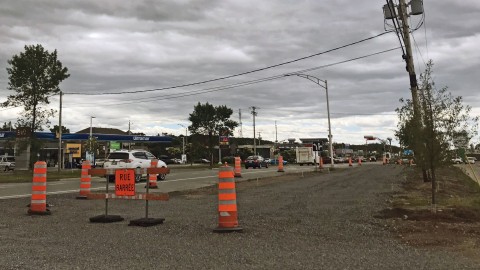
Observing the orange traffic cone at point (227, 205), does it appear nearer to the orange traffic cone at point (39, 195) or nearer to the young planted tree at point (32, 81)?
the orange traffic cone at point (39, 195)

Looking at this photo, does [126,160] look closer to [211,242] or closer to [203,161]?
[211,242]

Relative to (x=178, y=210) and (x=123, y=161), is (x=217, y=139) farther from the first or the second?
(x=178, y=210)

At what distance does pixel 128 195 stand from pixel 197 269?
4.72m

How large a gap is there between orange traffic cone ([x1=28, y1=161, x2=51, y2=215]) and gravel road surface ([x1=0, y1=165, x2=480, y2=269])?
0.93 ft

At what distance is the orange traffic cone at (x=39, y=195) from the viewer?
11538 millimetres

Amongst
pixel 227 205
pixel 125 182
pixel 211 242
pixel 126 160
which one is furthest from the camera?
pixel 126 160

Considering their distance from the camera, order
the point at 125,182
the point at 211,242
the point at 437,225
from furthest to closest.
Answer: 1. the point at 125,182
2. the point at 437,225
3. the point at 211,242

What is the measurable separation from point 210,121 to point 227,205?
3279 inches

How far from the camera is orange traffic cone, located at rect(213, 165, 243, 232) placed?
8.66m

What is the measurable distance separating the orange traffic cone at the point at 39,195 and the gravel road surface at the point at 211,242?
283mm

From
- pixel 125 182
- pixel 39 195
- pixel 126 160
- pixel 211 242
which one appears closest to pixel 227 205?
pixel 211 242

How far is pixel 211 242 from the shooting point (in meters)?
7.60

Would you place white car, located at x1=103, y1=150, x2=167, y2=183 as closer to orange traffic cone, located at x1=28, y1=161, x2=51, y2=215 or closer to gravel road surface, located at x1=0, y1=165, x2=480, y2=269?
gravel road surface, located at x1=0, y1=165, x2=480, y2=269

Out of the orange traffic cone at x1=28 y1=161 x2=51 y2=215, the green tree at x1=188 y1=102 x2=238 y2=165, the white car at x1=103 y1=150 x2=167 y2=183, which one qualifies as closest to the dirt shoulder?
the orange traffic cone at x1=28 y1=161 x2=51 y2=215
